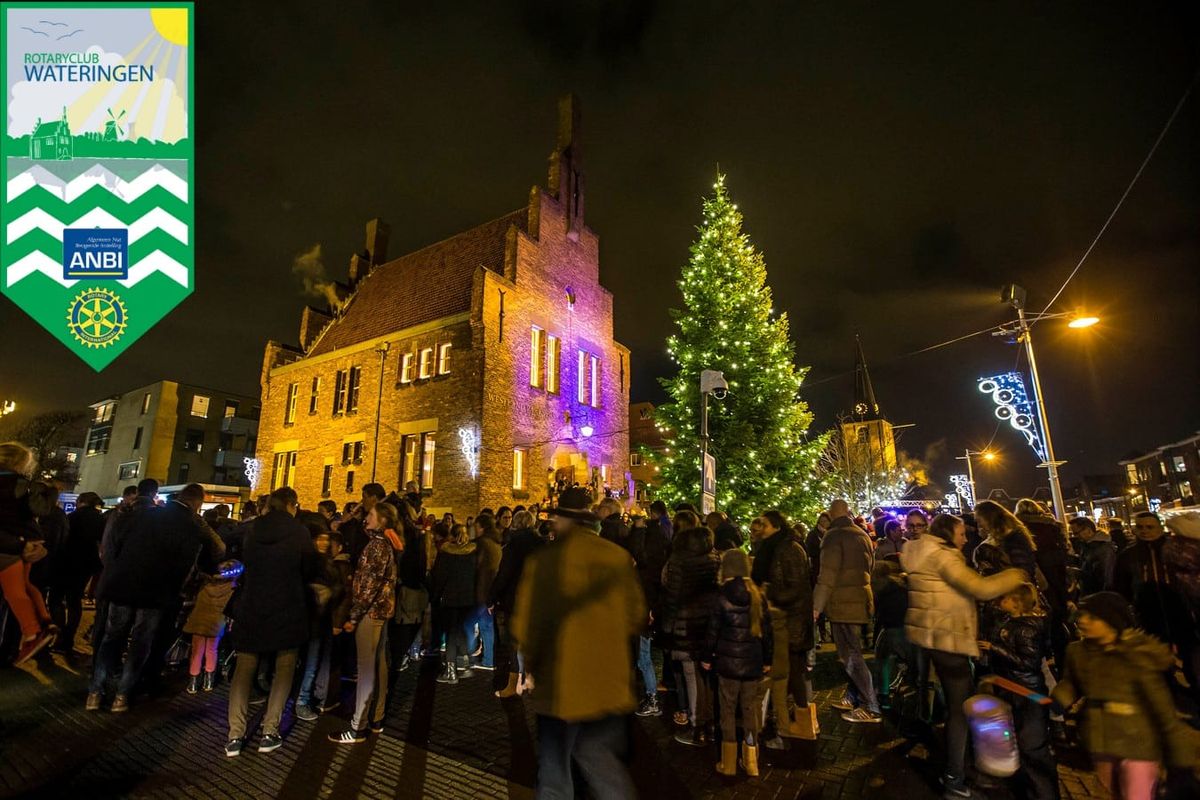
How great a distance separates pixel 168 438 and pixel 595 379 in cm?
4029

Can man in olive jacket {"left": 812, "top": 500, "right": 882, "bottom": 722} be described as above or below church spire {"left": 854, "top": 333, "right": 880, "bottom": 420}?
below

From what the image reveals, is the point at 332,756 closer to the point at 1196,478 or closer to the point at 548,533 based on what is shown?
the point at 548,533

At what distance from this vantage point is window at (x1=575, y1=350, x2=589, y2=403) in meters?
24.9

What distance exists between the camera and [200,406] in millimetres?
48625

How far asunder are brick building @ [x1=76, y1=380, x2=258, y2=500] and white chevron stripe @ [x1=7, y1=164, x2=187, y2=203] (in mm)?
37558

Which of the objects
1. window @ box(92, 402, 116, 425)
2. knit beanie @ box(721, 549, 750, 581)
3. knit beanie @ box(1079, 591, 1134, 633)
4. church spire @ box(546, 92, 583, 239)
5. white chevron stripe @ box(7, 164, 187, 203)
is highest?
church spire @ box(546, 92, 583, 239)

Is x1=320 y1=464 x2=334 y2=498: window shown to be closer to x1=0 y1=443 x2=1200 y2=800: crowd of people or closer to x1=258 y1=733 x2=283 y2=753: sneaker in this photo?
x1=0 y1=443 x2=1200 y2=800: crowd of people

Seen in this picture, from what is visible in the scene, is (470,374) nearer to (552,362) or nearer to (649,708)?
(552,362)

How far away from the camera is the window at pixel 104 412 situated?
49906mm

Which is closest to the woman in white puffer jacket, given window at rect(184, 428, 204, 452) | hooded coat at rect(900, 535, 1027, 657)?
hooded coat at rect(900, 535, 1027, 657)

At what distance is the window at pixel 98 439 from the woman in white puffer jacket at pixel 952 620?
208 ft

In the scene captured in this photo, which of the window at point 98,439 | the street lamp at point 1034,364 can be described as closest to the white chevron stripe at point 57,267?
the street lamp at point 1034,364

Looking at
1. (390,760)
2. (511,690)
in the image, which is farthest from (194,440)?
(390,760)

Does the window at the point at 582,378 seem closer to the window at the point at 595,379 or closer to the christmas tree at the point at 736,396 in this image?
Result: the window at the point at 595,379
